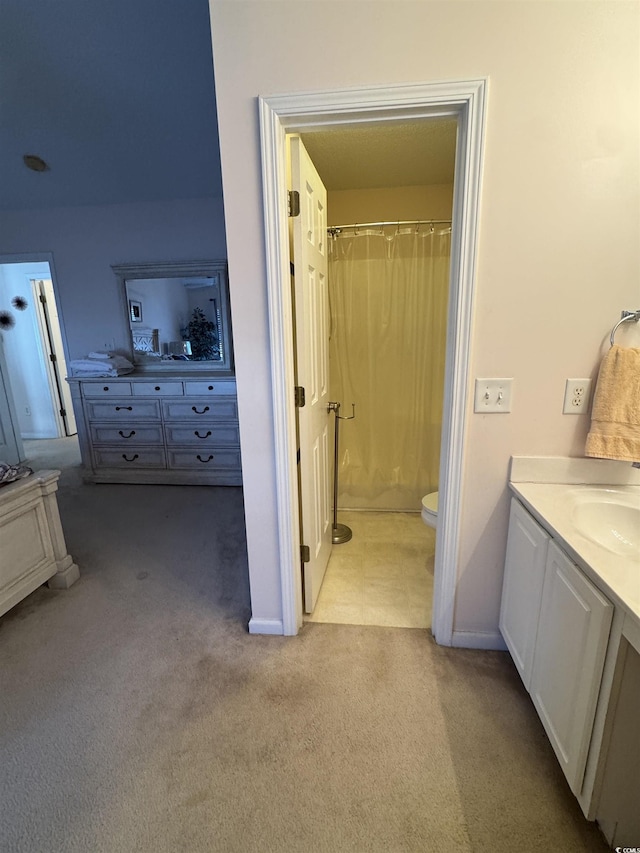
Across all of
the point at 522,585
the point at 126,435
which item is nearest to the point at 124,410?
the point at 126,435

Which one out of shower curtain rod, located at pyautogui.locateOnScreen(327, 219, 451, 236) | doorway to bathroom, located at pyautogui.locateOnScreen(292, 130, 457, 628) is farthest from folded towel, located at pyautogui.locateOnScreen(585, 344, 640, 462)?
shower curtain rod, located at pyautogui.locateOnScreen(327, 219, 451, 236)

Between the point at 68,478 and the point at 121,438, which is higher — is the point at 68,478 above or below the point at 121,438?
below

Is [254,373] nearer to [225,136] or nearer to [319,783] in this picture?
[225,136]

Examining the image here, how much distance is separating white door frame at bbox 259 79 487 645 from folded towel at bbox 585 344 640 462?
0.44m

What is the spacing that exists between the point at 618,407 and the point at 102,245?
421 centimetres

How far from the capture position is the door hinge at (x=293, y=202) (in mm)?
1489

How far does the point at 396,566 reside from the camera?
Answer: 2.33 metres

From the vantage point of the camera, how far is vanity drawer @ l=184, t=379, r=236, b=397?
342 cm

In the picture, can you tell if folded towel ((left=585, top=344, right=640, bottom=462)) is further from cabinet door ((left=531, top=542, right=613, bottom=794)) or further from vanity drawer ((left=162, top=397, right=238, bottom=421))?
vanity drawer ((left=162, top=397, right=238, bottom=421))

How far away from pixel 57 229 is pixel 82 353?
1158 mm

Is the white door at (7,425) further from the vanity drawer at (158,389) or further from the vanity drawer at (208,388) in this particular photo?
the vanity drawer at (208,388)

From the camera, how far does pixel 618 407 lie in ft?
4.37

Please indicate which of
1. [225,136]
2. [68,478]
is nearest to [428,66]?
[225,136]

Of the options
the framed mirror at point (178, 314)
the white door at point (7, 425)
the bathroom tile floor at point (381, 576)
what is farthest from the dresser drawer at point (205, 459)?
the white door at point (7, 425)
